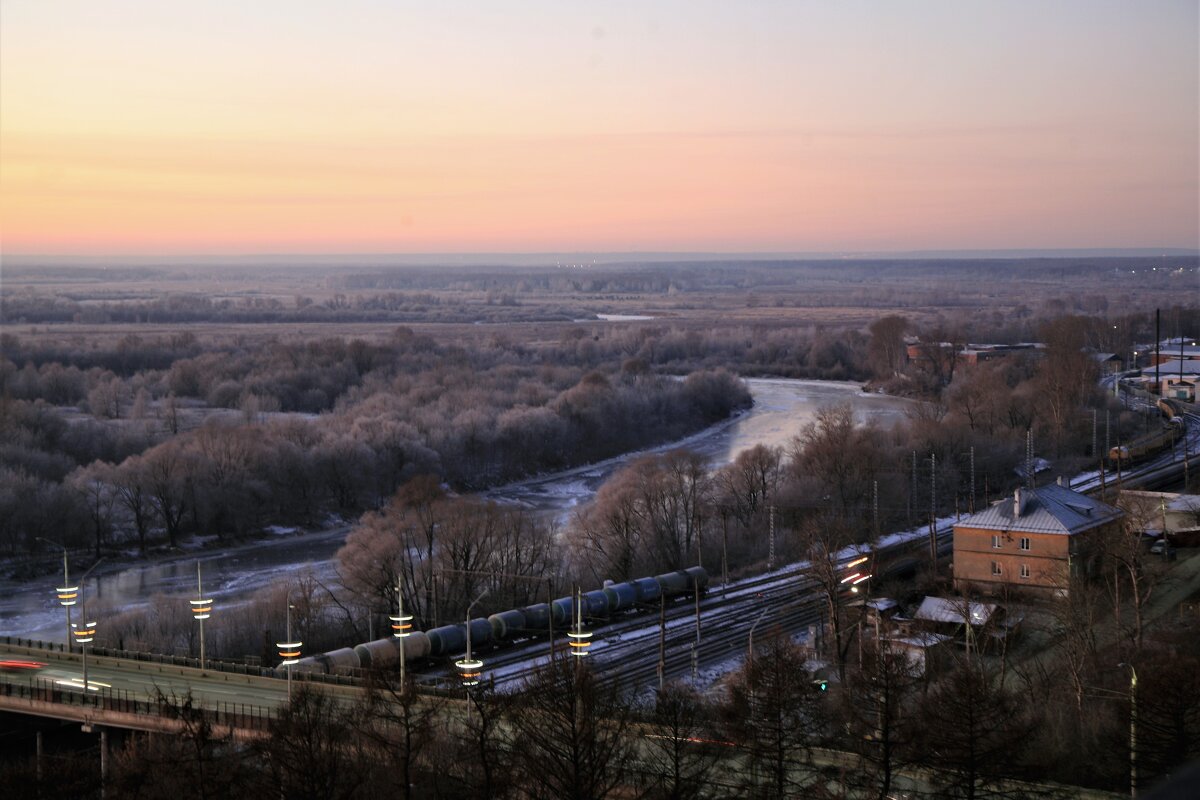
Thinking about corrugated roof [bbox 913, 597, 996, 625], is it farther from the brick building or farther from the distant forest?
the distant forest

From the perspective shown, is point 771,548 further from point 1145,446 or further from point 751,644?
point 1145,446

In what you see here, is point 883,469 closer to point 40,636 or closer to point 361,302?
point 40,636

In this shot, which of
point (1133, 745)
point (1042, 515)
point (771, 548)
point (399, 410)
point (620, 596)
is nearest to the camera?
point (1133, 745)

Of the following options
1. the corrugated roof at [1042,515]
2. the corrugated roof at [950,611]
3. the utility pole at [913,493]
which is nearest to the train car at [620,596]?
the corrugated roof at [950,611]

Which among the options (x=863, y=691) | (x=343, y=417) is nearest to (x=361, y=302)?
(x=343, y=417)

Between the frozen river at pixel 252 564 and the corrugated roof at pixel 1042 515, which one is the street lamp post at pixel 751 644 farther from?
the frozen river at pixel 252 564

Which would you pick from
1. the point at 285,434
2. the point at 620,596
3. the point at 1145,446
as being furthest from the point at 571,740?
the point at 1145,446

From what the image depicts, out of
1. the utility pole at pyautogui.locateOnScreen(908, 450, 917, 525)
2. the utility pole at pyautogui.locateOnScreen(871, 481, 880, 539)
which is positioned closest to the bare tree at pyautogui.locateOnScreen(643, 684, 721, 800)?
the utility pole at pyautogui.locateOnScreen(871, 481, 880, 539)
